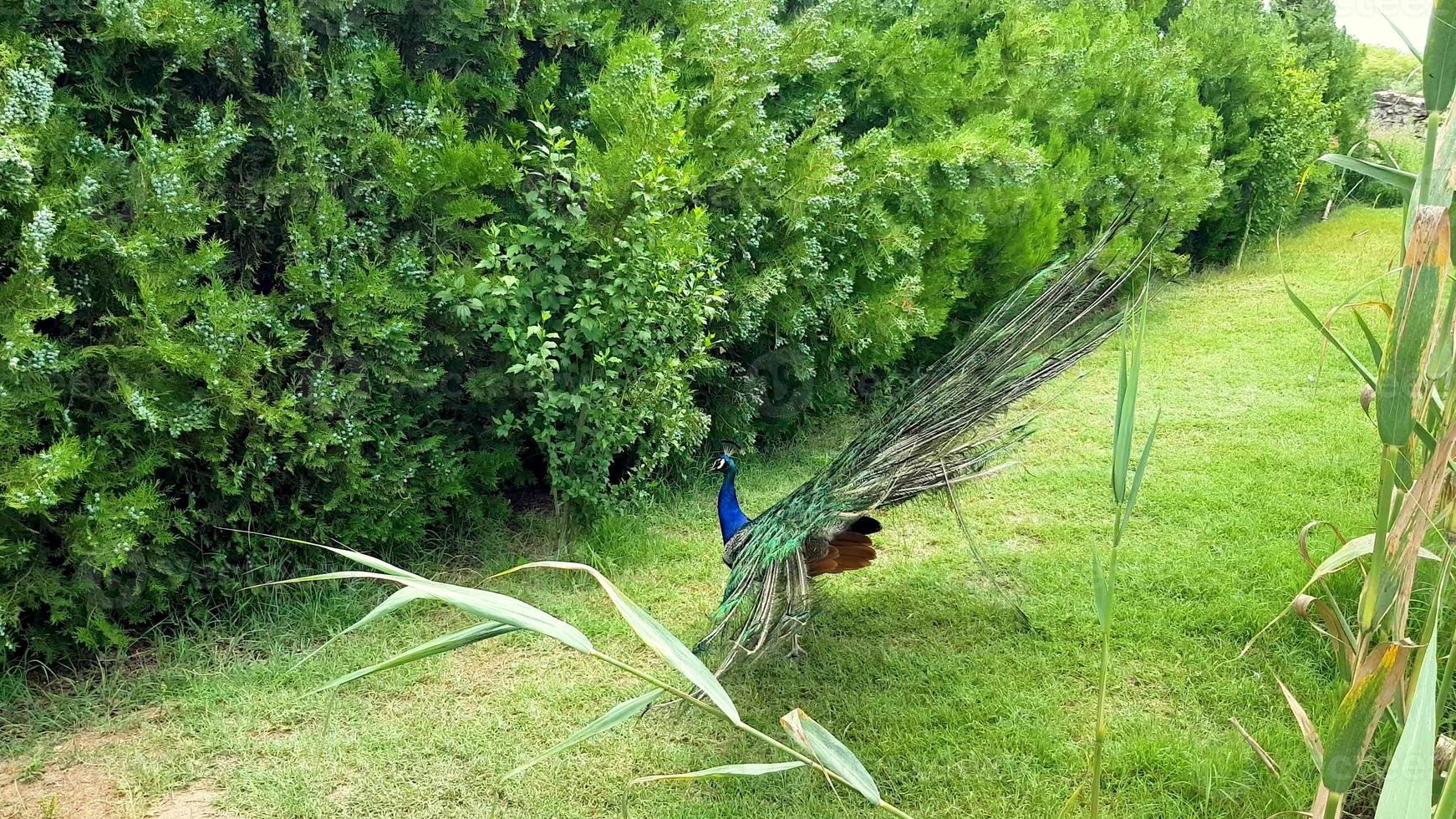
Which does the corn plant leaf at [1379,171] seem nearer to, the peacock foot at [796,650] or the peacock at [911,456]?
the peacock at [911,456]

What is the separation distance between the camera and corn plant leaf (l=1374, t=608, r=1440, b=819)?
0.85 metres

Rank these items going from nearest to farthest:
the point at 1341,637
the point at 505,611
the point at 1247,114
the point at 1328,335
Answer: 1. the point at 505,611
2. the point at 1328,335
3. the point at 1341,637
4. the point at 1247,114

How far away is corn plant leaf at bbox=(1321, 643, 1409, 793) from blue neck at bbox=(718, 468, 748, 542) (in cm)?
220

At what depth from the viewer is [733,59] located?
437 cm

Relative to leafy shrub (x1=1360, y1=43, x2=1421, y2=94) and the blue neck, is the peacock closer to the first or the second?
the blue neck

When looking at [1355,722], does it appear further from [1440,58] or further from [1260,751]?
[1440,58]

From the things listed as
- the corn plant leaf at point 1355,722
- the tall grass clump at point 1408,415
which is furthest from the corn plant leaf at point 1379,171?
the corn plant leaf at point 1355,722

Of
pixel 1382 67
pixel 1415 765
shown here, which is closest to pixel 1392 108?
pixel 1382 67

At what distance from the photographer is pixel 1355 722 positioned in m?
1.29

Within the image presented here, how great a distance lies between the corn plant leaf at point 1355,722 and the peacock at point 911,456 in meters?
1.36

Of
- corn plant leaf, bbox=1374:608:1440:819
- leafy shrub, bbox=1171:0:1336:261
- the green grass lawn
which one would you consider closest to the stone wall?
leafy shrub, bbox=1171:0:1336:261

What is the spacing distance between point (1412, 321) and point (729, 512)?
243 centimetres

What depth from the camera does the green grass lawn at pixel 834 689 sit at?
2652 millimetres

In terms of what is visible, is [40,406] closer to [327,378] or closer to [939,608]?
[327,378]
